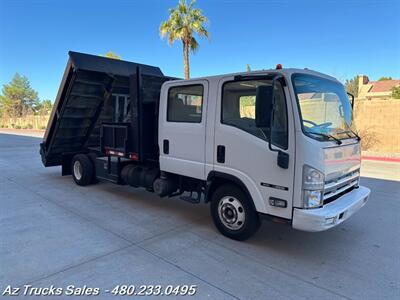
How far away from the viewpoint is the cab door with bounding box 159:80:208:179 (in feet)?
13.9

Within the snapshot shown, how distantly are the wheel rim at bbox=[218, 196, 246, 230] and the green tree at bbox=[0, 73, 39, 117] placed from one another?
198ft

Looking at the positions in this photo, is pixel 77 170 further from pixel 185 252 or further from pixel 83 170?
pixel 185 252

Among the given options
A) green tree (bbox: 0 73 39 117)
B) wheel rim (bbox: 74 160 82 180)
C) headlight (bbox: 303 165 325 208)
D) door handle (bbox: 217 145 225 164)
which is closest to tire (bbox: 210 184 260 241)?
door handle (bbox: 217 145 225 164)

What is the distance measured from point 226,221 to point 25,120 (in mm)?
45080

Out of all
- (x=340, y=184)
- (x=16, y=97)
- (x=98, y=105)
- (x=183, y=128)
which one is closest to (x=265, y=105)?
(x=340, y=184)

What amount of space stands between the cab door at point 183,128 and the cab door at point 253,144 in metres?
0.32

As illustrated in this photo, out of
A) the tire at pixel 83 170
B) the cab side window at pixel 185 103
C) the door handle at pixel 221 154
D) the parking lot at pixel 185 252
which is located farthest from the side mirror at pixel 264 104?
the tire at pixel 83 170

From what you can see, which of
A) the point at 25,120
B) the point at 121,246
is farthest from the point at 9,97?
the point at 121,246

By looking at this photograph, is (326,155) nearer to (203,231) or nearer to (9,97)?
(203,231)

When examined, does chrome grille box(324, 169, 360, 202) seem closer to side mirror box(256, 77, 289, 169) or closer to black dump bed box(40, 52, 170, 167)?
side mirror box(256, 77, 289, 169)

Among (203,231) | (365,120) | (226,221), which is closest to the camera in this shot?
(226,221)

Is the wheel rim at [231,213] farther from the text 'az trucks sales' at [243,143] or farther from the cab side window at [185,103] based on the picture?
the cab side window at [185,103]

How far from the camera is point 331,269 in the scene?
3336 mm

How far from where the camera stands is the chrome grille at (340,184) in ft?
11.2
